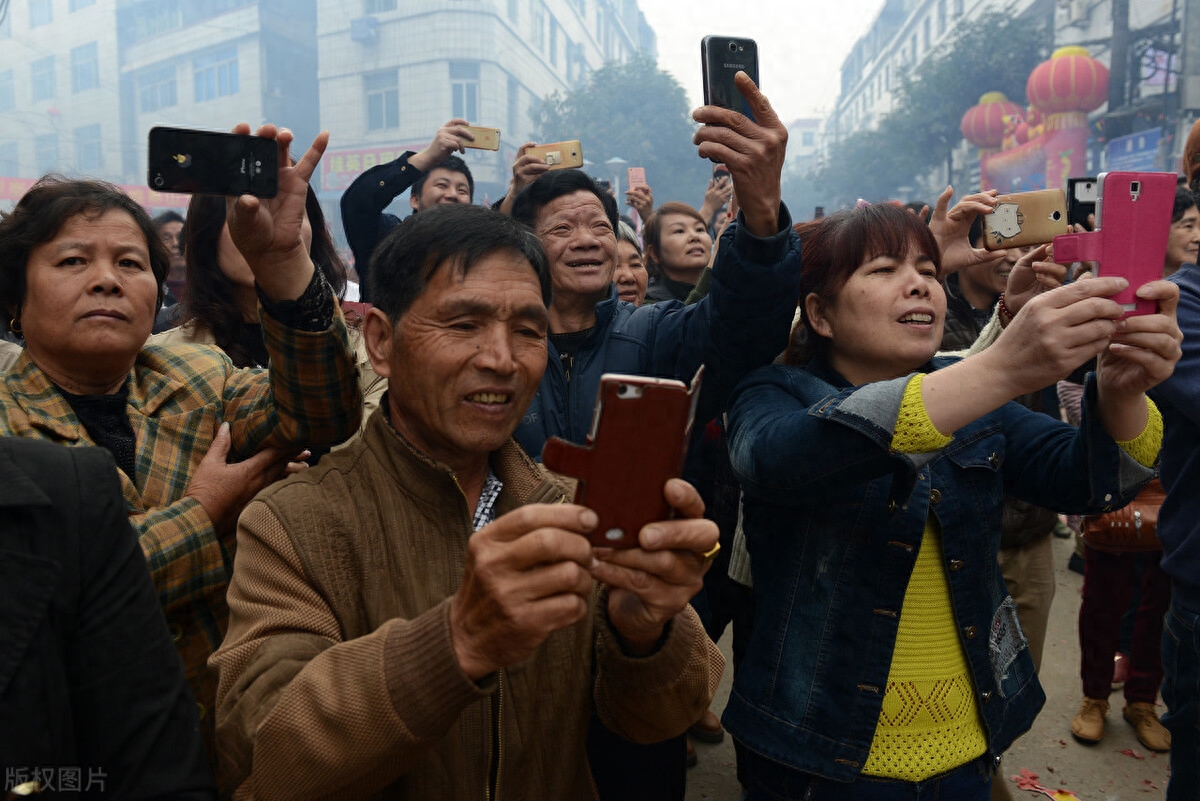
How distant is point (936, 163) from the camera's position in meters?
33.6

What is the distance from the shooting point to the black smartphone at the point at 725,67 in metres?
1.78

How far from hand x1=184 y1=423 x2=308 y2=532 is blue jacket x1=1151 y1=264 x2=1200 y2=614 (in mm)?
2023

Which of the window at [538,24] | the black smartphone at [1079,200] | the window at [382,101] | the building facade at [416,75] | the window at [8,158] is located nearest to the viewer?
the black smartphone at [1079,200]

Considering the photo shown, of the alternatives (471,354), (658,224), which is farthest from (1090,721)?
(471,354)

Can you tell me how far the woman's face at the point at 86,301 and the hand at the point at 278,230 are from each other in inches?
14.7

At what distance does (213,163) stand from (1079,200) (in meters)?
2.15

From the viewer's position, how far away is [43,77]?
3712 centimetres

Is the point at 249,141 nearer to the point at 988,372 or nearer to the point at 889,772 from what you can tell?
the point at 988,372

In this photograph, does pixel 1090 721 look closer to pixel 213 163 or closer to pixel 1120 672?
pixel 1120 672

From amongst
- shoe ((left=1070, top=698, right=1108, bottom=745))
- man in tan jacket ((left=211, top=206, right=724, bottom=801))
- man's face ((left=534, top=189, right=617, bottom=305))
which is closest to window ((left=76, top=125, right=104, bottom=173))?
man's face ((left=534, top=189, right=617, bottom=305))

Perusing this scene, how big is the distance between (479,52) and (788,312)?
3614 centimetres

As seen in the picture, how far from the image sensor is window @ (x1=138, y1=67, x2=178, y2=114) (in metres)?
37.0

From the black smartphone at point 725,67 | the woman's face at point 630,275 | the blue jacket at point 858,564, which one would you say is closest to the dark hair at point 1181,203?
the woman's face at point 630,275

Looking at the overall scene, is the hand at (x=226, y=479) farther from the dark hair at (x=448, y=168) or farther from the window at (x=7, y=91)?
the window at (x=7, y=91)
